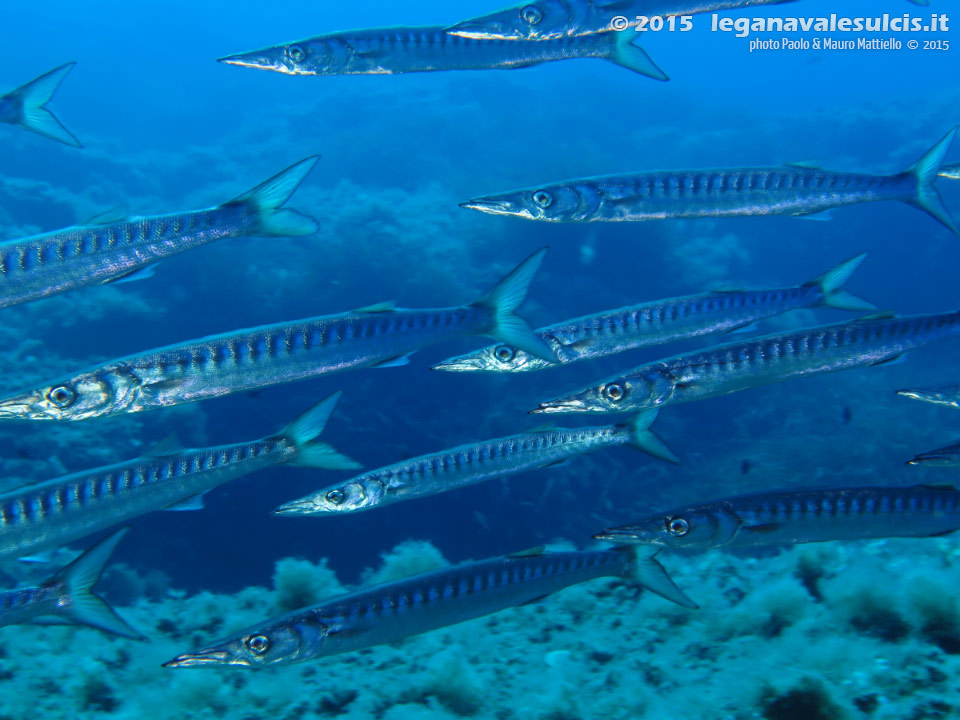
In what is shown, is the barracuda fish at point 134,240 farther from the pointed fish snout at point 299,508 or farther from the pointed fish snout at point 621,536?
the pointed fish snout at point 621,536

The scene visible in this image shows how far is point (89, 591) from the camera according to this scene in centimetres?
408

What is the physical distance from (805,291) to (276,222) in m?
4.79

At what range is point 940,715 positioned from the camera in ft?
10.5

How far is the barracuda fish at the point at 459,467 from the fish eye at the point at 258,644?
144 cm

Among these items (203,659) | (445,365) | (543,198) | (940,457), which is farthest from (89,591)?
(940,457)

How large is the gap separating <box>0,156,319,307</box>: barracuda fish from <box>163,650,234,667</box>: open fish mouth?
2814 mm

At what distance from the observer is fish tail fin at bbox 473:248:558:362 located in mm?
4926

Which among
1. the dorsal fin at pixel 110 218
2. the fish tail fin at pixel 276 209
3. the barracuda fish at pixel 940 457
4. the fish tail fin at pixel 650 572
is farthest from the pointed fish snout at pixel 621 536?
the dorsal fin at pixel 110 218

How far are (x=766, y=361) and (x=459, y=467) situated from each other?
3.00 m

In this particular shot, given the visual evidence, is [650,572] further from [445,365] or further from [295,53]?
[295,53]

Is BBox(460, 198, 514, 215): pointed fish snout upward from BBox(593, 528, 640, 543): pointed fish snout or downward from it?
upward

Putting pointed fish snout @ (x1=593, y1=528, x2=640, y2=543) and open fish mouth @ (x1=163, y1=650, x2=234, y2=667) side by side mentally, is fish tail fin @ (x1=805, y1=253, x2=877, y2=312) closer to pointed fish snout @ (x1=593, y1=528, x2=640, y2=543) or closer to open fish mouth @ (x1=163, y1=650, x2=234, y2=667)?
pointed fish snout @ (x1=593, y1=528, x2=640, y2=543)

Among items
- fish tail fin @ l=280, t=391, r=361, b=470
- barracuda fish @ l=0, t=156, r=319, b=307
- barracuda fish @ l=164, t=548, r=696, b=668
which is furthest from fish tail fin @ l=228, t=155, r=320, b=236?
barracuda fish @ l=164, t=548, r=696, b=668

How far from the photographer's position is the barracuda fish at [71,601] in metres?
3.99
